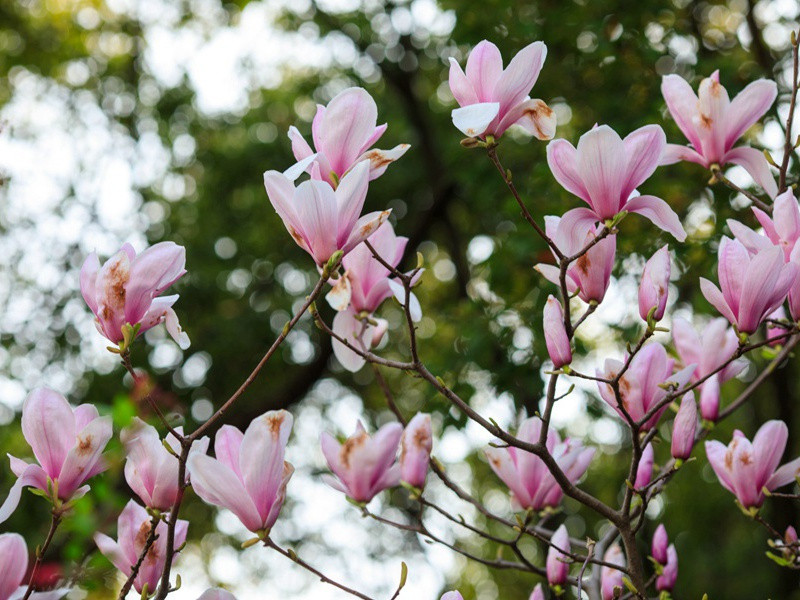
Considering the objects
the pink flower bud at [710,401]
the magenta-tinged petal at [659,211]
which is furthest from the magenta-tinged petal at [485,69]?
the pink flower bud at [710,401]

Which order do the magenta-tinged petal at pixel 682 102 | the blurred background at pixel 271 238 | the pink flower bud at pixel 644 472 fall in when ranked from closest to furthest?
the pink flower bud at pixel 644 472
the magenta-tinged petal at pixel 682 102
the blurred background at pixel 271 238

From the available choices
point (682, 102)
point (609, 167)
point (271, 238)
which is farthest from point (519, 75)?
point (271, 238)

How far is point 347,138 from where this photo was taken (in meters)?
1.11

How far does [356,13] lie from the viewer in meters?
5.75

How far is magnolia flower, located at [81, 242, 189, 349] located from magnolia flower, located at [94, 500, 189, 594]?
0.81 ft

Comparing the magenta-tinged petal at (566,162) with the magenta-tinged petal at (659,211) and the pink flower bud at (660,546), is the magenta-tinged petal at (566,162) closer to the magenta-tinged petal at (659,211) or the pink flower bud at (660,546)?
the magenta-tinged petal at (659,211)

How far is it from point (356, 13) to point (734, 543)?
507 cm

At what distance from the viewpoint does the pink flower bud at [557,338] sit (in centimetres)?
111

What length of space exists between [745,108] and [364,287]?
0.65m

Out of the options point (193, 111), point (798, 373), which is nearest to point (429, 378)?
point (798, 373)

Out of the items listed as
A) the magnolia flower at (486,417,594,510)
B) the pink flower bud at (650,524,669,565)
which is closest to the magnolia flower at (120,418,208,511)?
the magnolia flower at (486,417,594,510)

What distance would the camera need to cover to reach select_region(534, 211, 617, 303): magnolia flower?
110 centimetres

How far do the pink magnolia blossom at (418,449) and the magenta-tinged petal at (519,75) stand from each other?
0.43 m

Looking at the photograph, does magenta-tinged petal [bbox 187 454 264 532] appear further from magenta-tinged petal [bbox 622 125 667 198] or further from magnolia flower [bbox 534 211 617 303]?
magenta-tinged petal [bbox 622 125 667 198]
